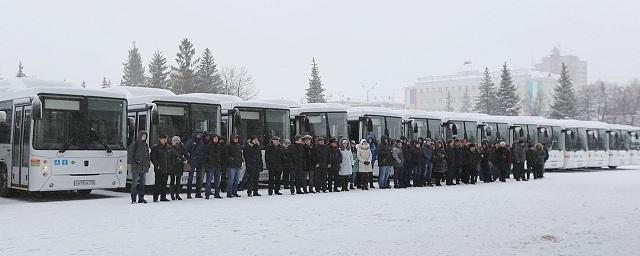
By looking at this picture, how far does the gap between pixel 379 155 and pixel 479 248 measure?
13.3 m

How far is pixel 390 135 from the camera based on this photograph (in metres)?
27.1

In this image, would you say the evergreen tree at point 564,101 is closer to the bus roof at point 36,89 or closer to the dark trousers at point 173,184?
the bus roof at point 36,89

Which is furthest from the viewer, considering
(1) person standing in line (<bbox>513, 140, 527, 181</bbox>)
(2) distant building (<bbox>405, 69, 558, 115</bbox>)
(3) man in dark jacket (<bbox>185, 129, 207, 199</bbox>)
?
(2) distant building (<bbox>405, 69, 558, 115</bbox>)

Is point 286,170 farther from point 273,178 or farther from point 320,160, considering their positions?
point 320,160

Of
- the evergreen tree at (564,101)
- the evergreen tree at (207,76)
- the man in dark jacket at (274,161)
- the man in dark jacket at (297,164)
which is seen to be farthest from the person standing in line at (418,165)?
the evergreen tree at (564,101)

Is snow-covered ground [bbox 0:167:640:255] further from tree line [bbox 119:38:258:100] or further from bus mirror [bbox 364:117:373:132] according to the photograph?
tree line [bbox 119:38:258:100]

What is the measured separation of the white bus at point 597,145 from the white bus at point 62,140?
30.4 meters

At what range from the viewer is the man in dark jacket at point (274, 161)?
1976cm

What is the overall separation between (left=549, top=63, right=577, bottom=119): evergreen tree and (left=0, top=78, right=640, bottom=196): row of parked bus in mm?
60492

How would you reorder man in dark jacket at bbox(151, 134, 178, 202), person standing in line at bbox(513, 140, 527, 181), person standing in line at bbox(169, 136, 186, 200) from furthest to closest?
person standing in line at bbox(513, 140, 527, 181), person standing in line at bbox(169, 136, 186, 200), man in dark jacket at bbox(151, 134, 178, 202)

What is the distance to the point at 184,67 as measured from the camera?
77812mm

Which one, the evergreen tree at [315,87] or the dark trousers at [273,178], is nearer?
the dark trousers at [273,178]

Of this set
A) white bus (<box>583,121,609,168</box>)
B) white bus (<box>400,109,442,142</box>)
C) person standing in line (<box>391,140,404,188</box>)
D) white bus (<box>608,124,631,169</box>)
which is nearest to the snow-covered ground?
person standing in line (<box>391,140,404,188</box>)

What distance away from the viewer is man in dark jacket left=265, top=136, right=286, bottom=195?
19.8m
